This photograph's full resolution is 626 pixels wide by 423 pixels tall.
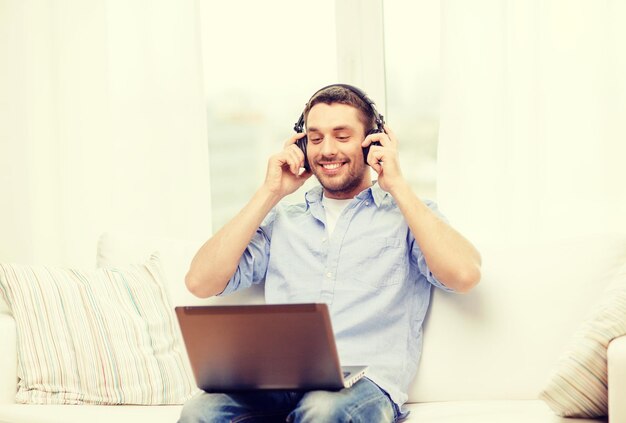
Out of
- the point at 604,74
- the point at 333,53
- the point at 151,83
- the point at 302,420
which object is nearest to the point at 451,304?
the point at 302,420

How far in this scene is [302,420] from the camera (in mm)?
1856

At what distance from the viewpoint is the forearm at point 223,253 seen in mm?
2316

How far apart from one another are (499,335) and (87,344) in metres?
1.00

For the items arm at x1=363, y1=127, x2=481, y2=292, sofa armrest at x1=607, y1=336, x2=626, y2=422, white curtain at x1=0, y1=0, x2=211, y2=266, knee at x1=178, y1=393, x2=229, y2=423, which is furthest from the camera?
white curtain at x1=0, y1=0, x2=211, y2=266

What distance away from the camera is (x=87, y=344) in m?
2.37

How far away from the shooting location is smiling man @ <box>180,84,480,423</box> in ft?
7.10

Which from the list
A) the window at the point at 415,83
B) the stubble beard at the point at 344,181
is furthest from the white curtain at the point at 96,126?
the stubble beard at the point at 344,181

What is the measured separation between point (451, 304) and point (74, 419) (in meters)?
0.91

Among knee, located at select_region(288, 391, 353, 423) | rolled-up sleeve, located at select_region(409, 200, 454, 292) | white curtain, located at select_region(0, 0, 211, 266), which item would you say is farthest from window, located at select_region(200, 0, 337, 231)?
knee, located at select_region(288, 391, 353, 423)

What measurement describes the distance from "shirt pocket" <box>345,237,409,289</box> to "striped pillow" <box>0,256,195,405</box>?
20.6 inches

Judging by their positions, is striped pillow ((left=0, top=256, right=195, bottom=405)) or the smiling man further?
striped pillow ((left=0, top=256, right=195, bottom=405))

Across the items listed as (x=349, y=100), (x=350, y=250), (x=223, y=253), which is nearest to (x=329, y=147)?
(x=349, y=100)

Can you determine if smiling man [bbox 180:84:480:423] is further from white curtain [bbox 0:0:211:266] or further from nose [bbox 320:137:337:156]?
white curtain [bbox 0:0:211:266]

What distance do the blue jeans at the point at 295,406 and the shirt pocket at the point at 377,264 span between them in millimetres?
294
